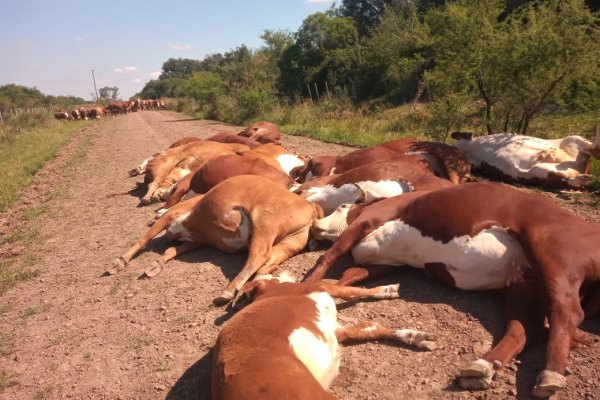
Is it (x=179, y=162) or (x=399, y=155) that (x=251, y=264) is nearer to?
(x=399, y=155)

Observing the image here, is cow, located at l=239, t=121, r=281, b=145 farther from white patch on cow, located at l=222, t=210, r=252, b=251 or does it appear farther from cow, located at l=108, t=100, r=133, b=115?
cow, located at l=108, t=100, r=133, b=115

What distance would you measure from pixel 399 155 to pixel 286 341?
15.9 ft

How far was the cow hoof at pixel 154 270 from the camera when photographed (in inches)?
227

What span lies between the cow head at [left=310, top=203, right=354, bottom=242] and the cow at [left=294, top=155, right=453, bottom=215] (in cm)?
46

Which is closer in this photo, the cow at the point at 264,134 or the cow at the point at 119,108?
the cow at the point at 264,134

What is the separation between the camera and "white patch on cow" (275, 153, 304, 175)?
879 centimetres

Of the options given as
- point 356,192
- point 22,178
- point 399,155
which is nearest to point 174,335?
point 356,192

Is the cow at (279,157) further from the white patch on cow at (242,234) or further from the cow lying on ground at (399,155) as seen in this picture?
the white patch on cow at (242,234)

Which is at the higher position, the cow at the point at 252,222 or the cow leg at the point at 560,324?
the cow at the point at 252,222

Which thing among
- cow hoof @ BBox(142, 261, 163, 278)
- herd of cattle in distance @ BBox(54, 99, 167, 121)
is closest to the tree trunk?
cow hoof @ BBox(142, 261, 163, 278)

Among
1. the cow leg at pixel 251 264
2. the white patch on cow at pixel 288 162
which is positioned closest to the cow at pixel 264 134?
the white patch on cow at pixel 288 162

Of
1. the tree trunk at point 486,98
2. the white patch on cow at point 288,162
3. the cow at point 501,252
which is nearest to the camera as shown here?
the cow at point 501,252

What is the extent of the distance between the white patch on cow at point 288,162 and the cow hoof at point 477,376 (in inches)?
230

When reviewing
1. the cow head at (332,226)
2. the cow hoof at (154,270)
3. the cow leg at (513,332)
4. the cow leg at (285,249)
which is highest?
the cow head at (332,226)
